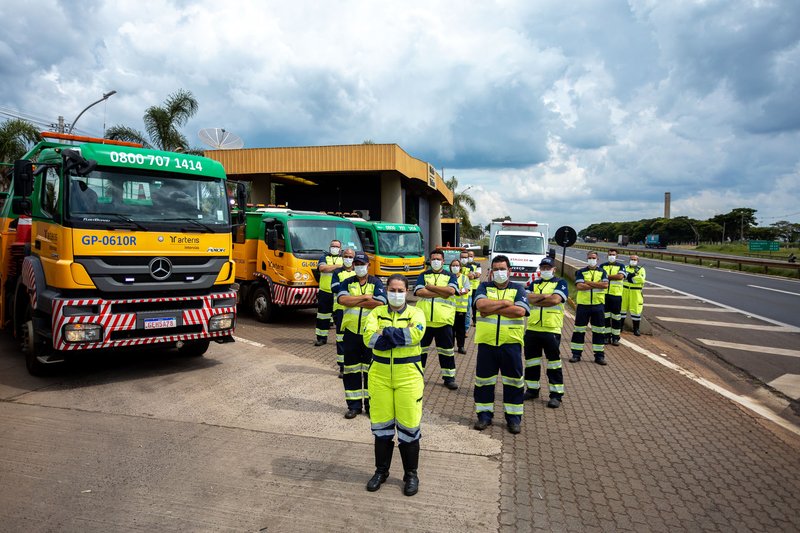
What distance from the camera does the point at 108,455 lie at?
4.88m

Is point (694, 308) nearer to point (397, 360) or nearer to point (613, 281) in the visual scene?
point (613, 281)

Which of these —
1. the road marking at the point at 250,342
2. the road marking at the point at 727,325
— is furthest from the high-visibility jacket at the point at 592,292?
the road marking at the point at 727,325

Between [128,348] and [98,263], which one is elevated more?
[98,263]

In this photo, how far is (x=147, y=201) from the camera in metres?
7.20

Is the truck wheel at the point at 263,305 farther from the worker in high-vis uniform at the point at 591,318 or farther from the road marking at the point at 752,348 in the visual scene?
the road marking at the point at 752,348

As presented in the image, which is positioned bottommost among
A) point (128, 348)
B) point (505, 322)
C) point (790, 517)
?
point (790, 517)

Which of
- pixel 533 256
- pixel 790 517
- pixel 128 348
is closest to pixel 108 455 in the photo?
pixel 128 348

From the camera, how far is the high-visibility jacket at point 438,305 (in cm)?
733

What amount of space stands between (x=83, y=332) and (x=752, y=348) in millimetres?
11802

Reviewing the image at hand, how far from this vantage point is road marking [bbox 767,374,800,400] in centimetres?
756

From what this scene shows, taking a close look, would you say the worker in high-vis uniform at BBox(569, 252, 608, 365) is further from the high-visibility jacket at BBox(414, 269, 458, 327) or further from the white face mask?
the white face mask

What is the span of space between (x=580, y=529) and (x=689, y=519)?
885mm

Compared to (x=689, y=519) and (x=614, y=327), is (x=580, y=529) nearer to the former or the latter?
(x=689, y=519)

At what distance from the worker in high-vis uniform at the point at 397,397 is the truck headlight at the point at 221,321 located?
4.10 meters
